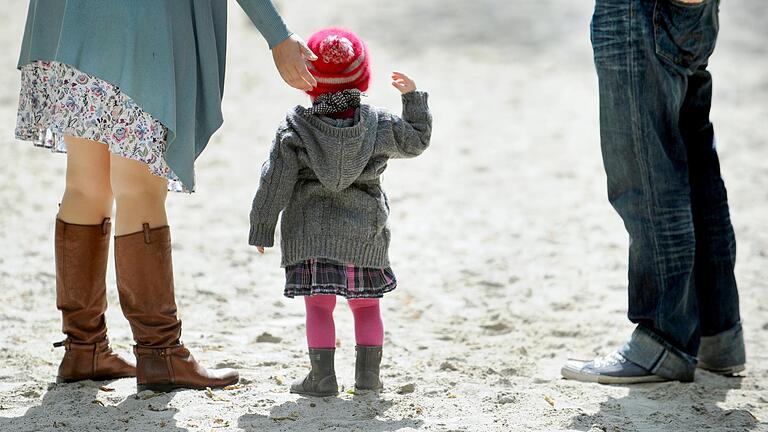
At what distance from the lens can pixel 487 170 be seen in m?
6.79

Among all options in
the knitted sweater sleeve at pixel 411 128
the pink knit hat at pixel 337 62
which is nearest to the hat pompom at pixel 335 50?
the pink knit hat at pixel 337 62

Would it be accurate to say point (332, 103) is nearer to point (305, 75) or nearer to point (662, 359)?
point (305, 75)

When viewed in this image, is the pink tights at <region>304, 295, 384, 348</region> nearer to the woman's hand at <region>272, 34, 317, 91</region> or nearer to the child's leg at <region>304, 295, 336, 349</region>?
the child's leg at <region>304, 295, 336, 349</region>

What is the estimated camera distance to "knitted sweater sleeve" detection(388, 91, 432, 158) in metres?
3.15

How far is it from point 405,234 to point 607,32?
2.36 metres

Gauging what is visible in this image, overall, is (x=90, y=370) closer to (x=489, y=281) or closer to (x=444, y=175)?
(x=489, y=281)

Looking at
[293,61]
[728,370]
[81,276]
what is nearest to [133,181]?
[81,276]

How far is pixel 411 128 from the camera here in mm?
3162

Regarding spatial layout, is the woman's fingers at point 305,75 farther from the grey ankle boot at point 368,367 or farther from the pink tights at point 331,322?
the grey ankle boot at point 368,367

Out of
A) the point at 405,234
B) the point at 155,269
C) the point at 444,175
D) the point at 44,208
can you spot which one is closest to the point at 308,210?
the point at 155,269

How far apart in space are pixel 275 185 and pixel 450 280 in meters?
1.90

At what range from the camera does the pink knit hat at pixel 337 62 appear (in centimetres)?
312

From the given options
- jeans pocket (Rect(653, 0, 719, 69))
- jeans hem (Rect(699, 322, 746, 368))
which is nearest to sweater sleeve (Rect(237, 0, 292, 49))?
jeans pocket (Rect(653, 0, 719, 69))

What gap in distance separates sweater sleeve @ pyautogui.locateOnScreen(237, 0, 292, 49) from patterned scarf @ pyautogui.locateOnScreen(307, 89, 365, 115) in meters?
0.22
